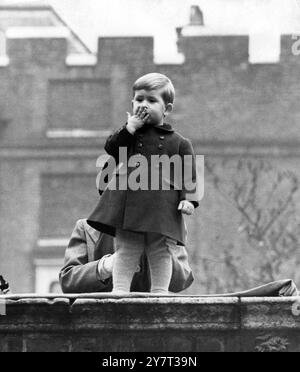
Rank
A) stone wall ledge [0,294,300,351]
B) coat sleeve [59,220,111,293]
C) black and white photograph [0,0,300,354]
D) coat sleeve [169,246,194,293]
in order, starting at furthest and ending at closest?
black and white photograph [0,0,300,354] < coat sleeve [169,246,194,293] < coat sleeve [59,220,111,293] < stone wall ledge [0,294,300,351]

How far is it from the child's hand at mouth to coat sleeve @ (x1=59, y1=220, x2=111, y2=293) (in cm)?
60

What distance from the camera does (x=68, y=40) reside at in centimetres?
4031

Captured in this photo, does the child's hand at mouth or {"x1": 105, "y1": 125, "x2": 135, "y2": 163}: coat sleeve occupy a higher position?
the child's hand at mouth

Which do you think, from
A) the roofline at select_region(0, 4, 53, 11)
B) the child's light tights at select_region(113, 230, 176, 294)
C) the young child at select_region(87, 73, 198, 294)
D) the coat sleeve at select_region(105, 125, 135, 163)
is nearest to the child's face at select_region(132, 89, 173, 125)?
the young child at select_region(87, 73, 198, 294)

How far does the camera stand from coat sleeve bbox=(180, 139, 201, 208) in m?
7.55

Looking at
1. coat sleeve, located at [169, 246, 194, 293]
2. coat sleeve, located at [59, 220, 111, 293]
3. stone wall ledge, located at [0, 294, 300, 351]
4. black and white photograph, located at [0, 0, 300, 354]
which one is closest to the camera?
stone wall ledge, located at [0, 294, 300, 351]

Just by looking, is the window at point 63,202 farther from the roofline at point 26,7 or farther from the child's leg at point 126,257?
the child's leg at point 126,257

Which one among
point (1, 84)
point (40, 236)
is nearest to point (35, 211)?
point (40, 236)

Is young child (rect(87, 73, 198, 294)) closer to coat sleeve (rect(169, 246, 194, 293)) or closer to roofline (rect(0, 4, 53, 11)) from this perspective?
coat sleeve (rect(169, 246, 194, 293))

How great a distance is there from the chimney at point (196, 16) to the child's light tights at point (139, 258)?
33.3m

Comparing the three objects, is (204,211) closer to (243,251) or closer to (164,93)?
(243,251)
